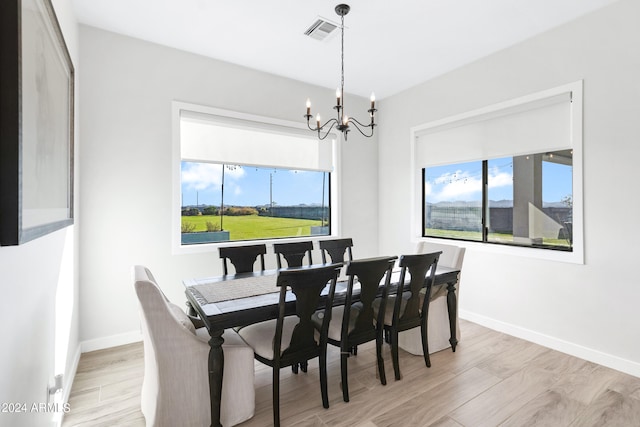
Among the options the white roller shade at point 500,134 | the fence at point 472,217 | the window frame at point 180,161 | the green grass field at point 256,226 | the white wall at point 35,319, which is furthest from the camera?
the green grass field at point 256,226

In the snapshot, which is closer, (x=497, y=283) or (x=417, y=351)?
(x=417, y=351)

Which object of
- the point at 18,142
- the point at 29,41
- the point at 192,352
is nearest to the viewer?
the point at 18,142

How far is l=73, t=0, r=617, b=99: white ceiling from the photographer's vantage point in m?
2.68

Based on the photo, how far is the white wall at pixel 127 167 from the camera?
2967mm

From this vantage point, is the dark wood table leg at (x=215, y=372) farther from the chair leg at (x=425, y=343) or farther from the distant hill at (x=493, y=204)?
the distant hill at (x=493, y=204)

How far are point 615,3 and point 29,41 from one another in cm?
404

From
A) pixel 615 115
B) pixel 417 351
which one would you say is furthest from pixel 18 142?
pixel 615 115

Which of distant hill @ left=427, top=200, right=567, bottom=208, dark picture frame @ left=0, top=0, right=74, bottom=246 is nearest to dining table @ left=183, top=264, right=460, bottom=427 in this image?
dark picture frame @ left=0, top=0, right=74, bottom=246

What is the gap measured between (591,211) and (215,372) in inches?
131

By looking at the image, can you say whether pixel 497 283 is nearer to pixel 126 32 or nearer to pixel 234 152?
pixel 234 152

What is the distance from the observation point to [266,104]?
3.96 m

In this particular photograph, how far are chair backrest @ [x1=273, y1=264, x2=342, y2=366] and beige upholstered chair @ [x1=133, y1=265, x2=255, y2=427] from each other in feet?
0.78

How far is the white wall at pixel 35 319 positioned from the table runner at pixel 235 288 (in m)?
0.81

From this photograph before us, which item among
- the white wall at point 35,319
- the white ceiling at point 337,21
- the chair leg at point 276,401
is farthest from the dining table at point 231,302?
the white ceiling at point 337,21
